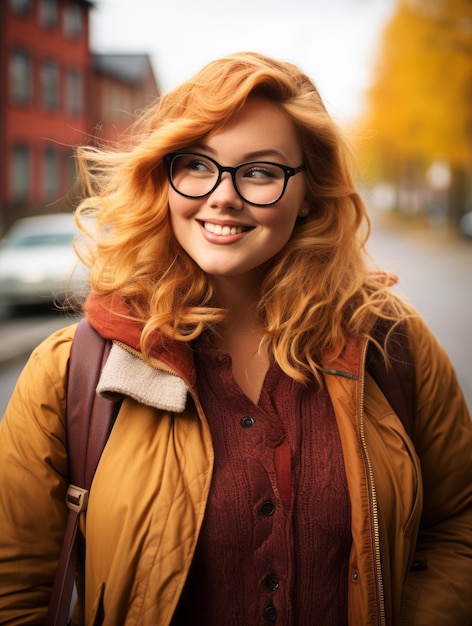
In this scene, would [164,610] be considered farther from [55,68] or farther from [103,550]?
[55,68]

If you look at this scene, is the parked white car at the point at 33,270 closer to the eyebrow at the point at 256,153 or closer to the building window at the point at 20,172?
the eyebrow at the point at 256,153

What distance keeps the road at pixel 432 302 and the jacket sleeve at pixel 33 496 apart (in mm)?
1248

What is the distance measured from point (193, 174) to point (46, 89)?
112 feet

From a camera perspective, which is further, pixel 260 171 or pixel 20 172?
pixel 20 172

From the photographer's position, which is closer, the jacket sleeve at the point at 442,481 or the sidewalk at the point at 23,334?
the jacket sleeve at the point at 442,481

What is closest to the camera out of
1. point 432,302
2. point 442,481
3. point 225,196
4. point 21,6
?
point 225,196

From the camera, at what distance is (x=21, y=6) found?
31.3 meters

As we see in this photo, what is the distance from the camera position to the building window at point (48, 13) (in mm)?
32469

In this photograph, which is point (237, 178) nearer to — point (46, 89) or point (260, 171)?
point (260, 171)

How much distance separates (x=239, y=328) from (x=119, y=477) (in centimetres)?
64

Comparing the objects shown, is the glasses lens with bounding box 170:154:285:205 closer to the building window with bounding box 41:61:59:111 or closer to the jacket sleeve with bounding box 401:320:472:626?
the jacket sleeve with bounding box 401:320:472:626

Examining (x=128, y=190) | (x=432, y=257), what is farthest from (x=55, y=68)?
(x=128, y=190)

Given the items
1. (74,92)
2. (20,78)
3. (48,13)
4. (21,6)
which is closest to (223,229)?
(20,78)

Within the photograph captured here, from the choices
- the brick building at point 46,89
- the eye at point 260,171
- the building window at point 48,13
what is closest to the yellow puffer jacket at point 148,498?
the eye at point 260,171
